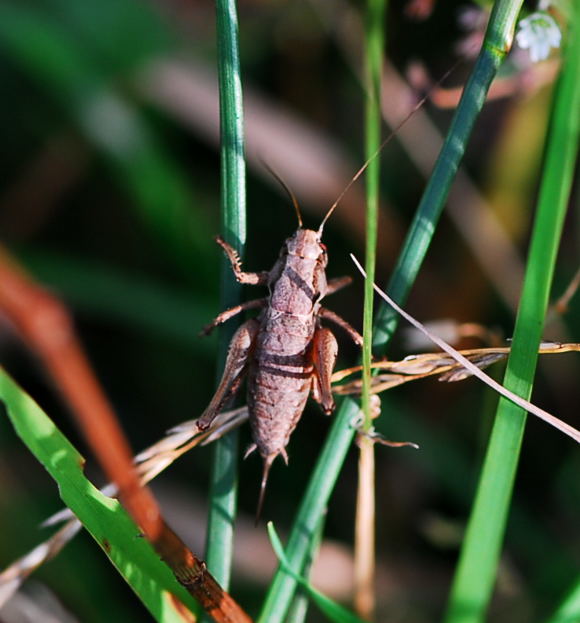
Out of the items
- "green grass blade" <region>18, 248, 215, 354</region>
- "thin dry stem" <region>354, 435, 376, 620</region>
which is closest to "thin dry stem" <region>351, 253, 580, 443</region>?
"thin dry stem" <region>354, 435, 376, 620</region>

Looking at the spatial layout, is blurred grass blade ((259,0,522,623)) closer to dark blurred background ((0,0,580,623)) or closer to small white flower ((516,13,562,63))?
small white flower ((516,13,562,63))

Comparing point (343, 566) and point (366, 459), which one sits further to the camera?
point (343, 566)

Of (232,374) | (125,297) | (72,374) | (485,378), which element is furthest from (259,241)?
(72,374)

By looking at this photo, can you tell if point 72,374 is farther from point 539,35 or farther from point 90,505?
point 539,35

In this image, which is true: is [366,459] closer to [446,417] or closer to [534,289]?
[534,289]

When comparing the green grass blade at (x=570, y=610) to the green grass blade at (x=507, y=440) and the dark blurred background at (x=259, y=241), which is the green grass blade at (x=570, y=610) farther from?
the dark blurred background at (x=259, y=241)

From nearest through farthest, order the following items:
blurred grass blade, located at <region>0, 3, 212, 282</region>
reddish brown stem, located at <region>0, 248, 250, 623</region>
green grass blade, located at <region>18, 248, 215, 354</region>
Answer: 1. reddish brown stem, located at <region>0, 248, 250, 623</region>
2. green grass blade, located at <region>18, 248, 215, 354</region>
3. blurred grass blade, located at <region>0, 3, 212, 282</region>

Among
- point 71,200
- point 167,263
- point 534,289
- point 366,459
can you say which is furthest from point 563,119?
point 71,200
